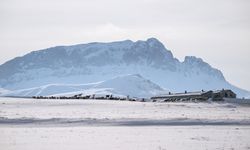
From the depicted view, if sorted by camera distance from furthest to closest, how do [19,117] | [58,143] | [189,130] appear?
[19,117] → [189,130] → [58,143]

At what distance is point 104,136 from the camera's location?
1188 inches

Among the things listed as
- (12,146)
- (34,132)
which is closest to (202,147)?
(12,146)

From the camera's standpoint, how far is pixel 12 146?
81.9ft

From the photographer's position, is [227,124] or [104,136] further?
[227,124]

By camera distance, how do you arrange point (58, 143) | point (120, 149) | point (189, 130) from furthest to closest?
point (189, 130) → point (58, 143) → point (120, 149)

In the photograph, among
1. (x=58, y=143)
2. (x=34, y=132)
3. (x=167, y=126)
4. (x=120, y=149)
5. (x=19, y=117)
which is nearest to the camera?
(x=120, y=149)

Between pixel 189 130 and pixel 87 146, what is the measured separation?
11310 millimetres

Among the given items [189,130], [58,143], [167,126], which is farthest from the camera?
[167,126]

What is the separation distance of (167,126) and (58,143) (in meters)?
14.2

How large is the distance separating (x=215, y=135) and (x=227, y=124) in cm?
1040

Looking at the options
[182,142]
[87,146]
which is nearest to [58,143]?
[87,146]

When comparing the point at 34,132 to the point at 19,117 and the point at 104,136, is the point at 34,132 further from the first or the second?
the point at 19,117

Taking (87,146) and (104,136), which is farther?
(104,136)

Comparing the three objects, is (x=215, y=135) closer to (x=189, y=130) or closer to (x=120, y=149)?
(x=189, y=130)
